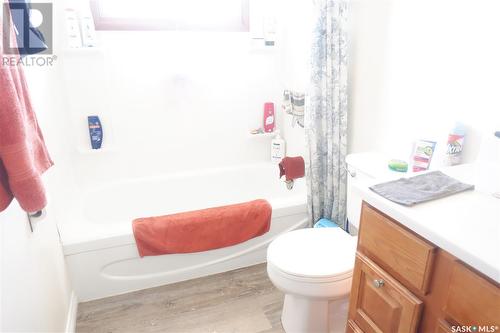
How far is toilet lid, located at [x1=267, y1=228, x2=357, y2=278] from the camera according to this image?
1327mm

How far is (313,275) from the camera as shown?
130cm

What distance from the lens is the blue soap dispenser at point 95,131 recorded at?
2.21m

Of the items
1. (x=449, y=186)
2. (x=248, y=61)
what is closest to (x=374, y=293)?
(x=449, y=186)

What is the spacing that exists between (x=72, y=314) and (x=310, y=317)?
1.19m

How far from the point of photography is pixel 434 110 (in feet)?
4.32

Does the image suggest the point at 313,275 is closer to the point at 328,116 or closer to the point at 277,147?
the point at 328,116

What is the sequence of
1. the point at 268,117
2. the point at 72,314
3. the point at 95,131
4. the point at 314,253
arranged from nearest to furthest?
the point at 314,253
the point at 72,314
the point at 95,131
the point at 268,117

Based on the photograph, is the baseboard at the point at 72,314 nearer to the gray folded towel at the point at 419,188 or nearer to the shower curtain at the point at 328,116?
the shower curtain at the point at 328,116

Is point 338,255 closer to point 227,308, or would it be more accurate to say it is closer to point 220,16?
point 227,308

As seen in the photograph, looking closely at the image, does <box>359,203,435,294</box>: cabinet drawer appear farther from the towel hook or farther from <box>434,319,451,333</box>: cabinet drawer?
the towel hook

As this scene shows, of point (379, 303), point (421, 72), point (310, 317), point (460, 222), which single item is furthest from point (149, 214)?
point (460, 222)

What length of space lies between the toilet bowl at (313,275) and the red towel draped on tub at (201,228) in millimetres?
409

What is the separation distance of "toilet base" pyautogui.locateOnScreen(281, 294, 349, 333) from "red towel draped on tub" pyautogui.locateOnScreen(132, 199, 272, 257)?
478 mm

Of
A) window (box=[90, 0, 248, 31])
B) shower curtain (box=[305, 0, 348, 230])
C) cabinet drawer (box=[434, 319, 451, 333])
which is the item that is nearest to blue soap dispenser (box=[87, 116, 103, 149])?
window (box=[90, 0, 248, 31])
